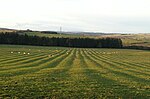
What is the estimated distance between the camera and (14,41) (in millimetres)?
159125

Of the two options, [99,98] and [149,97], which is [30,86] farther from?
[149,97]

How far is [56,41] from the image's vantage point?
170 metres

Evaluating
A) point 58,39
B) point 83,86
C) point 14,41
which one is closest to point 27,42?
point 14,41

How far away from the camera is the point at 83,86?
24.5 metres

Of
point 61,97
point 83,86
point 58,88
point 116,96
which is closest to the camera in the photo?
point 61,97

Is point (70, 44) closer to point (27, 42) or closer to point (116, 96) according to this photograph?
point (27, 42)

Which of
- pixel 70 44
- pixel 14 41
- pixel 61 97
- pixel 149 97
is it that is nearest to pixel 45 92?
pixel 61 97

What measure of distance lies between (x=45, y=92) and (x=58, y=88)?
212 cm

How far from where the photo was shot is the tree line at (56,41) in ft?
520

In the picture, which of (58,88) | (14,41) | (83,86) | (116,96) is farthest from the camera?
(14,41)

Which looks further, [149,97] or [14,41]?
[14,41]

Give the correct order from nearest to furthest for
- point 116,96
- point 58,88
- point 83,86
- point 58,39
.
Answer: point 116,96, point 58,88, point 83,86, point 58,39

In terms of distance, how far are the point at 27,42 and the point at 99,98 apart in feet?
477

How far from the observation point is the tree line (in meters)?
158
